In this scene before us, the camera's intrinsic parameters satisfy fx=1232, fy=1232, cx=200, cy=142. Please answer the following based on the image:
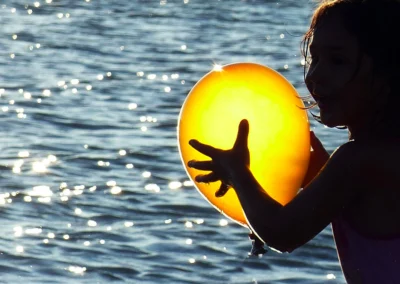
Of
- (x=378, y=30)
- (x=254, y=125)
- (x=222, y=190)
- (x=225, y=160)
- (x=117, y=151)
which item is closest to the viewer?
(x=378, y=30)

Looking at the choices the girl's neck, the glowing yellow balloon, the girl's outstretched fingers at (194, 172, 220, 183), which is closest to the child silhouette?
the girl's neck

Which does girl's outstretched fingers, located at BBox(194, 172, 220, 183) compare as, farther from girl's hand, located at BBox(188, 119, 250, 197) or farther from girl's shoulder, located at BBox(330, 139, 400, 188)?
girl's shoulder, located at BBox(330, 139, 400, 188)

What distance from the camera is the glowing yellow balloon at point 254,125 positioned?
3.73 m

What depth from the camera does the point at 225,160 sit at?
343 cm

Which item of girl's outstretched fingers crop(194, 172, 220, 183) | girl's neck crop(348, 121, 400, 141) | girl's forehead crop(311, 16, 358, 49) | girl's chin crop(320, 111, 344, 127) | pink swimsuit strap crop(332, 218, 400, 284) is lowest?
pink swimsuit strap crop(332, 218, 400, 284)

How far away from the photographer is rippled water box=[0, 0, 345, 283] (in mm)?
7449

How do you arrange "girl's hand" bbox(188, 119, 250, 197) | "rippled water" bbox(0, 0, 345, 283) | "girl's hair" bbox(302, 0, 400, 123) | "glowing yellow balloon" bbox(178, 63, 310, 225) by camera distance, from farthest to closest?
"rippled water" bbox(0, 0, 345, 283), "glowing yellow balloon" bbox(178, 63, 310, 225), "girl's hand" bbox(188, 119, 250, 197), "girl's hair" bbox(302, 0, 400, 123)

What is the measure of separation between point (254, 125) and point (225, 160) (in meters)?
0.35

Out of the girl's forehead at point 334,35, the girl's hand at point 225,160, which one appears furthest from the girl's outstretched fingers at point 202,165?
the girl's forehead at point 334,35

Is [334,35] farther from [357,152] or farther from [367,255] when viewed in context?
[367,255]

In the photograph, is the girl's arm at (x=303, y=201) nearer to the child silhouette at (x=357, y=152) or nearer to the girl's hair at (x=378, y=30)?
the child silhouette at (x=357, y=152)

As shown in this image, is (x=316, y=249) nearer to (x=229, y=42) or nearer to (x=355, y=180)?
(x=355, y=180)

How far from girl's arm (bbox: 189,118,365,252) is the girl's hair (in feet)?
0.71

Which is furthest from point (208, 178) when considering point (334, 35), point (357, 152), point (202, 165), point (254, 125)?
point (334, 35)
